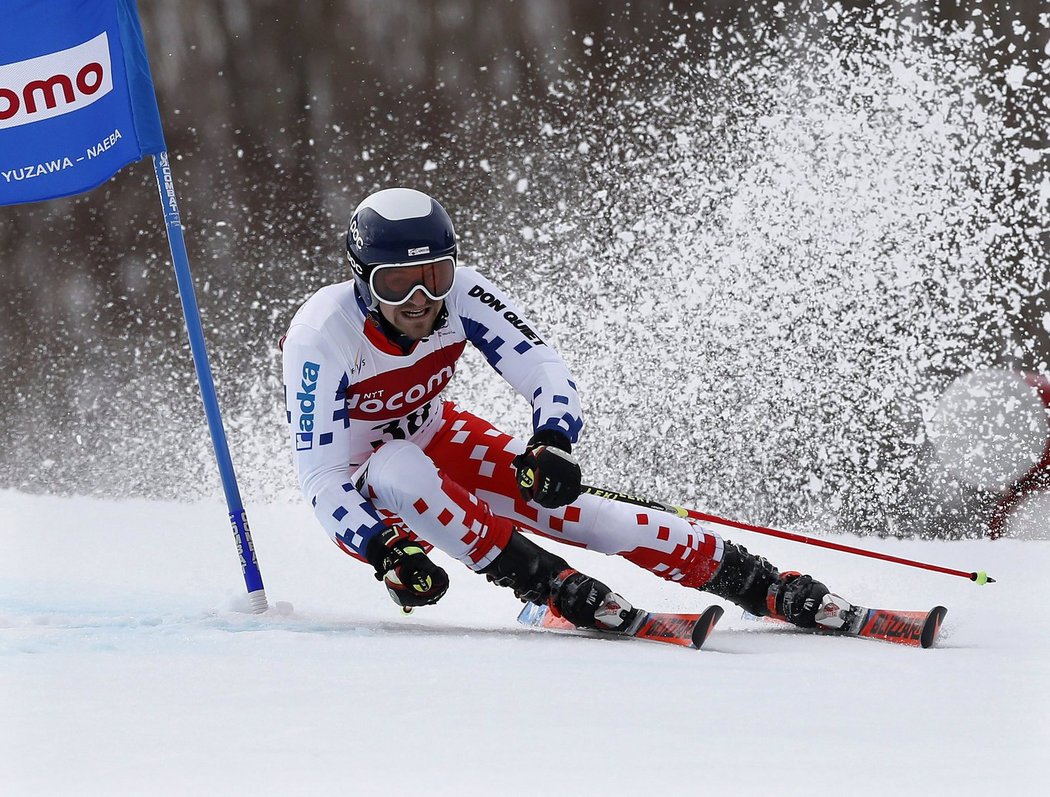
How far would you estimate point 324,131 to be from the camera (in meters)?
6.10

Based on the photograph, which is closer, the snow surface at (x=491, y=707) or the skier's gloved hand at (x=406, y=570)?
the snow surface at (x=491, y=707)

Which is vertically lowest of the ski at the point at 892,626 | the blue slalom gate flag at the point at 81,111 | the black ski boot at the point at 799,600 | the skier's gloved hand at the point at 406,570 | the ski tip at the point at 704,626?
the ski at the point at 892,626

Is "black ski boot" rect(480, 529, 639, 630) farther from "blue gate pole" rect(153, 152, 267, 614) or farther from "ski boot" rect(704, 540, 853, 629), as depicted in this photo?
"blue gate pole" rect(153, 152, 267, 614)

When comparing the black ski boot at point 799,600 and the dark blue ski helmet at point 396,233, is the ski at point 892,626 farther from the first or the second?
the dark blue ski helmet at point 396,233

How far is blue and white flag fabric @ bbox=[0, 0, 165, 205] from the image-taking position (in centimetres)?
304

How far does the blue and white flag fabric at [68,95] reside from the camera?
304 centimetres

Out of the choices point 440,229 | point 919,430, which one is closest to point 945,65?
point 919,430

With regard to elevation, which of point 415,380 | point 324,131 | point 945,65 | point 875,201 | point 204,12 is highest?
point 204,12

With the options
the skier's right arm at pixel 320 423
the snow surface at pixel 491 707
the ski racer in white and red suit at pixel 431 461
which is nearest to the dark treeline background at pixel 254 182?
the ski racer in white and red suit at pixel 431 461

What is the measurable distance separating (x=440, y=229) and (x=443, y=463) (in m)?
0.67

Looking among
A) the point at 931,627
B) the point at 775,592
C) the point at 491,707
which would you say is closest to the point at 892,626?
the point at 931,627

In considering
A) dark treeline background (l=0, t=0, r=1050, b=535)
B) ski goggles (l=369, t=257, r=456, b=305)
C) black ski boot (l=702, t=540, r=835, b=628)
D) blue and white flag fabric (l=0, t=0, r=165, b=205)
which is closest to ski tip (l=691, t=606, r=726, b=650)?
black ski boot (l=702, t=540, r=835, b=628)

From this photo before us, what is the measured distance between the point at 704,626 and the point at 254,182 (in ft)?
15.2

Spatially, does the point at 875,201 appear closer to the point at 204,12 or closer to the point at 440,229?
the point at 440,229
